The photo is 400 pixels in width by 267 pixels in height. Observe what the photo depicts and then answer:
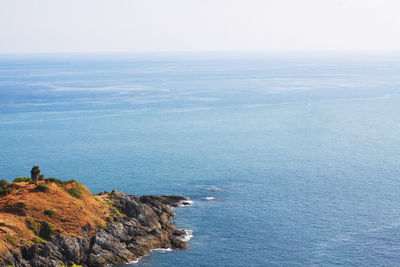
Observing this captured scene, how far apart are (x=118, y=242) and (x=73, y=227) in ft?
26.2

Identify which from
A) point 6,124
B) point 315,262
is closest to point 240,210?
point 315,262

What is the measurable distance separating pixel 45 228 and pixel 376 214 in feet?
208

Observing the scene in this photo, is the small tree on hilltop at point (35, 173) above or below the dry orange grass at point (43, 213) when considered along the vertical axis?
above

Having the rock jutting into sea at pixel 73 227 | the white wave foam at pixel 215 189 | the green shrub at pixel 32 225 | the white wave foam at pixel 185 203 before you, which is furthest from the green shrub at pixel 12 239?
the white wave foam at pixel 215 189

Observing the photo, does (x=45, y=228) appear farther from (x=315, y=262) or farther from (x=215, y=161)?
(x=215, y=161)

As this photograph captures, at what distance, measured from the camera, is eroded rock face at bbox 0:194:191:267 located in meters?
74.5

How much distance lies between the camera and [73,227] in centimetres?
8138

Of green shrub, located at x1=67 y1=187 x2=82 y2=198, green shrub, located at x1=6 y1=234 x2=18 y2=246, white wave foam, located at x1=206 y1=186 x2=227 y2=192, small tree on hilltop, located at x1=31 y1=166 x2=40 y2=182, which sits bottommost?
white wave foam, located at x1=206 y1=186 x2=227 y2=192

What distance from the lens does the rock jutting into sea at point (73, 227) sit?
75188 millimetres

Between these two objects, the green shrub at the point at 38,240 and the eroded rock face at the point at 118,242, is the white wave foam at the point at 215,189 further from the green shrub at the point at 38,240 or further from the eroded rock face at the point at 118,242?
the green shrub at the point at 38,240

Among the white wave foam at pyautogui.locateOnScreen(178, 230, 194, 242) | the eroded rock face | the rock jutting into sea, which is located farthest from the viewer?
the white wave foam at pyautogui.locateOnScreen(178, 230, 194, 242)

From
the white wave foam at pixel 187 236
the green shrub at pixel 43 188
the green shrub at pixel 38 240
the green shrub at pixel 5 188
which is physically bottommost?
the white wave foam at pixel 187 236

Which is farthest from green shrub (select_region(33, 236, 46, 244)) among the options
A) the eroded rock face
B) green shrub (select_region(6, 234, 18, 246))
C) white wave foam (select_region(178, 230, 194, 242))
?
white wave foam (select_region(178, 230, 194, 242))

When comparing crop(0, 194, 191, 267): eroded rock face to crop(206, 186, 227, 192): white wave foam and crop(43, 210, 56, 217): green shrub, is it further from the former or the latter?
crop(206, 186, 227, 192): white wave foam
